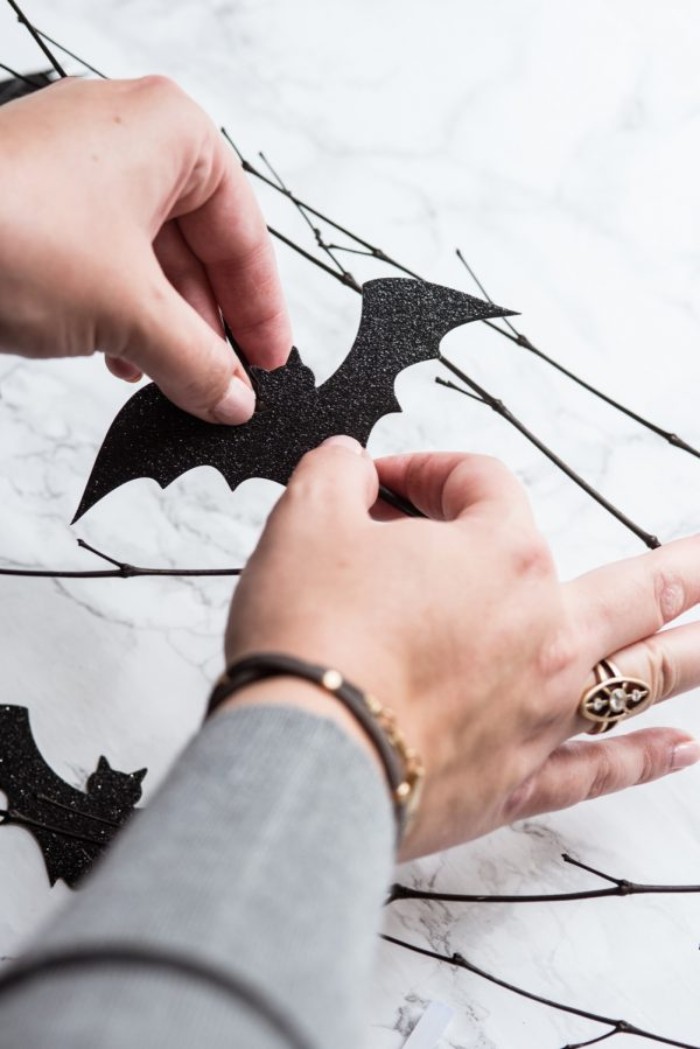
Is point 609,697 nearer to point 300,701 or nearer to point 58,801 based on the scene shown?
point 300,701

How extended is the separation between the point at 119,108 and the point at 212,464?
9.8 inches

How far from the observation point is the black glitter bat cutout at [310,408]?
78 centimetres

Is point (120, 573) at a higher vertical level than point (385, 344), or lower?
lower

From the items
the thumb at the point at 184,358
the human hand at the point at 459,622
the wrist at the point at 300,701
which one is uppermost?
the thumb at the point at 184,358

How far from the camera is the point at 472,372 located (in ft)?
3.05

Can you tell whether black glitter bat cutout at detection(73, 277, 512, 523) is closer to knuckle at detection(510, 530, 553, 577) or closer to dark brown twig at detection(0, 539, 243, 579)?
dark brown twig at detection(0, 539, 243, 579)

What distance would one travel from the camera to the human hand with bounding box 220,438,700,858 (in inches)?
20.3

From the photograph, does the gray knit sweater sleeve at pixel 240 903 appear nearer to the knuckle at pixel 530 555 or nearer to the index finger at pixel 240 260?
the knuckle at pixel 530 555

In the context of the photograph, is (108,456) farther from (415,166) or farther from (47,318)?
(415,166)

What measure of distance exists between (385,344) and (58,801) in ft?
1.37

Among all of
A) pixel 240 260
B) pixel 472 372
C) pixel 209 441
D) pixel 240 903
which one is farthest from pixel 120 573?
pixel 240 903

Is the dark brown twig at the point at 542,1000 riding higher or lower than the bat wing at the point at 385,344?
lower

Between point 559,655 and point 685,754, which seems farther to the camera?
point 685,754

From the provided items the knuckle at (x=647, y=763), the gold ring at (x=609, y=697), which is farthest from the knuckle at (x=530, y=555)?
the knuckle at (x=647, y=763)
